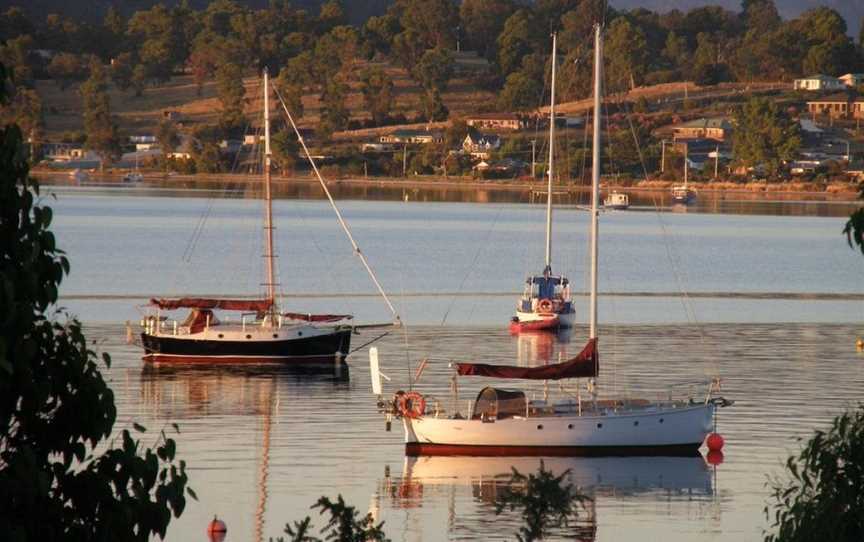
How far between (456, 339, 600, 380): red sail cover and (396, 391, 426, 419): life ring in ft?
3.07

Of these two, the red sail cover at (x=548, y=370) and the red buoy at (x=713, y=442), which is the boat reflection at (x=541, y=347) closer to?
the red sail cover at (x=548, y=370)

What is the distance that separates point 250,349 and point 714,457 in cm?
1579

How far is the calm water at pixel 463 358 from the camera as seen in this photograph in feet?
100

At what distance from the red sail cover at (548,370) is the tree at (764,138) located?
15439 centimetres

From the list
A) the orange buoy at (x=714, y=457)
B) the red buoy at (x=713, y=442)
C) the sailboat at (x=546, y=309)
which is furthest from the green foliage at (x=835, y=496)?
the sailboat at (x=546, y=309)

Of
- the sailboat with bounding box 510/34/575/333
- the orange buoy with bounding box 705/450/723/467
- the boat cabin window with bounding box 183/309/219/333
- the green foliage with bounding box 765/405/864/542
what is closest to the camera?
the green foliage with bounding box 765/405/864/542

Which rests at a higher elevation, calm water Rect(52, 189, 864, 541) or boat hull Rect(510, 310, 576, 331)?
boat hull Rect(510, 310, 576, 331)

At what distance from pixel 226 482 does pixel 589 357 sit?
284 inches

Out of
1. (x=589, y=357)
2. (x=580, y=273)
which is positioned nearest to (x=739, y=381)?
(x=589, y=357)

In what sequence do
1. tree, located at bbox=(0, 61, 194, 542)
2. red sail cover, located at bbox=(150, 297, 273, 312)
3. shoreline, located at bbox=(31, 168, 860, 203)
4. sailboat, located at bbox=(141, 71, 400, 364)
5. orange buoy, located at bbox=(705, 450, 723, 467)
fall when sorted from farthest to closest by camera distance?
shoreline, located at bbox=(31, 168, 860, 203)
sailboat, located at bbox=(141, 71, 400, 364)
red sail cover, located at bbox=(150, 297, 273, 312)
orange buoy, located at bbox=(705, 450, 723, 467)
tree, located at bbox=(0, 61, 194, 542)

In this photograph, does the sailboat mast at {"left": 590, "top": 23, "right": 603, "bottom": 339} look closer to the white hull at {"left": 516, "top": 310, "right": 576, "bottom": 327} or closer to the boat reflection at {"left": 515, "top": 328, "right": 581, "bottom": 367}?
the boat reflection at {"left": 515, "top": 328, "right": 581, "bottom": 367}

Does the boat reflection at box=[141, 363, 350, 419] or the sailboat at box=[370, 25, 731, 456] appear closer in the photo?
the sailboat at box=[370, 25, 731, 456]

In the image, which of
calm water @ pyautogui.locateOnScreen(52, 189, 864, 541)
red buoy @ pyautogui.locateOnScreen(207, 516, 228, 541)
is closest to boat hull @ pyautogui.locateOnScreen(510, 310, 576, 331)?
calm water @ pyautogui.locateOnScreen(52, 189, 864, 541)

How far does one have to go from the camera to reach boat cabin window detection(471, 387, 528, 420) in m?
33.4
